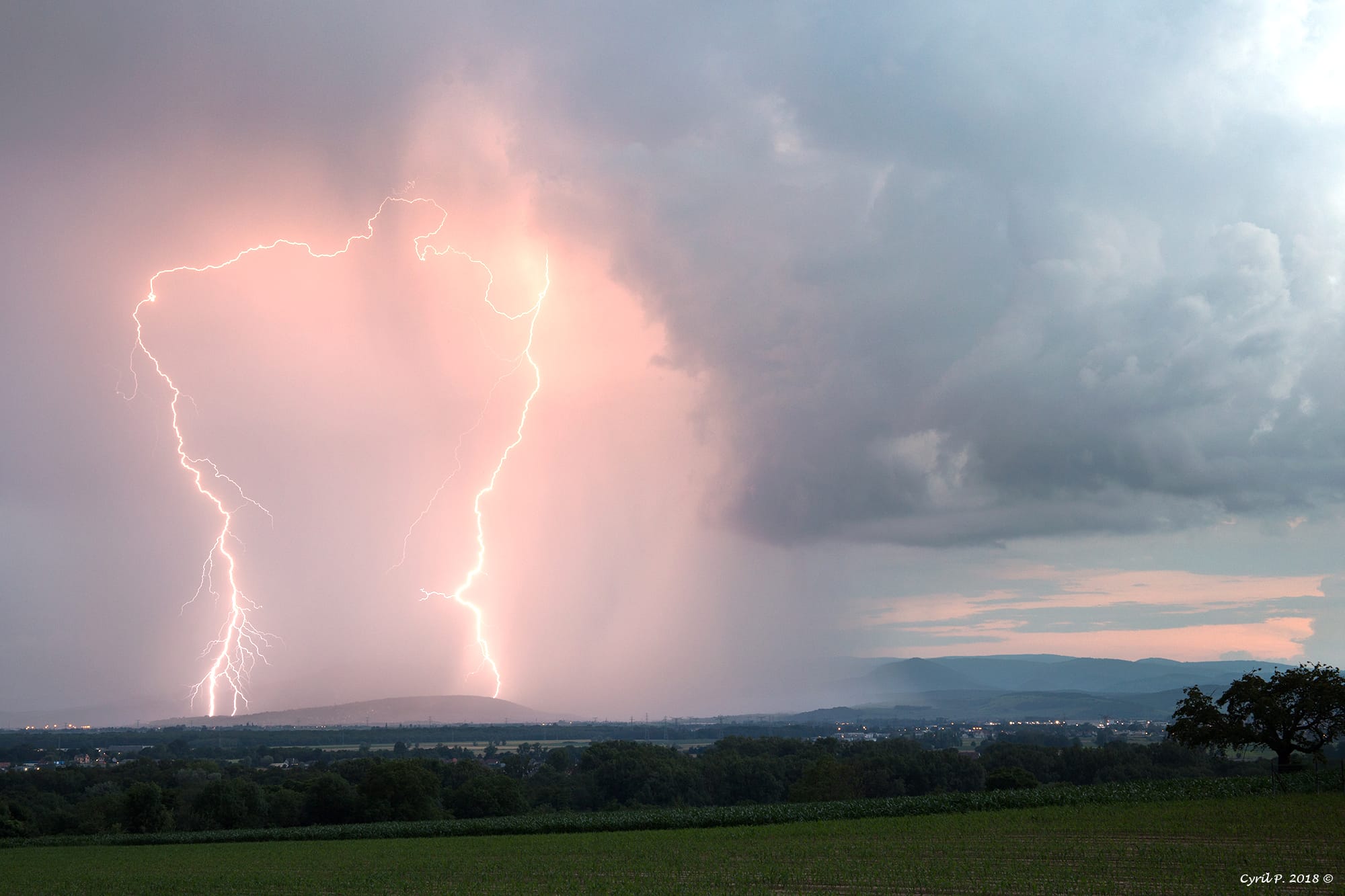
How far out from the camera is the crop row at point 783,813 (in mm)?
34062

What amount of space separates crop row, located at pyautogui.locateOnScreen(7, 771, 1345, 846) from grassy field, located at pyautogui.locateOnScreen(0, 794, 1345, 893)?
164cm

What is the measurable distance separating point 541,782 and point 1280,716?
58.2m

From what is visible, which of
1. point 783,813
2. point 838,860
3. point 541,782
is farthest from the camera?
point 541,782

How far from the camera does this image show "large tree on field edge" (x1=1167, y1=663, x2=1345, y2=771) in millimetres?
38969

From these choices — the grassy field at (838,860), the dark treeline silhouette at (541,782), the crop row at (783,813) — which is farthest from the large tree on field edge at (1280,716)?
the dark treeline silhouette at (541,782)

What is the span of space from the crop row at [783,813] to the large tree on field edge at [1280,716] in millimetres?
4823

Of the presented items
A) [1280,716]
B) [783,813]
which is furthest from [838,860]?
[1280,716]

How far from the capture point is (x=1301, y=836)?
23.7 m

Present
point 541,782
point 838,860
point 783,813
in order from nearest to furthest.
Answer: point 838,860
point 783,813
point 541,782

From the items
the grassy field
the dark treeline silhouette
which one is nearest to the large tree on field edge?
the grassy field

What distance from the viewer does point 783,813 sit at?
3806 centimetres

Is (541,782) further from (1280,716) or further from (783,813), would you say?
(1280,716)

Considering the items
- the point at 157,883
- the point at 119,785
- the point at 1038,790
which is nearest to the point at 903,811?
the point at 1038,790

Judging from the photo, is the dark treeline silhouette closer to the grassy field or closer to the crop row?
the crop row
